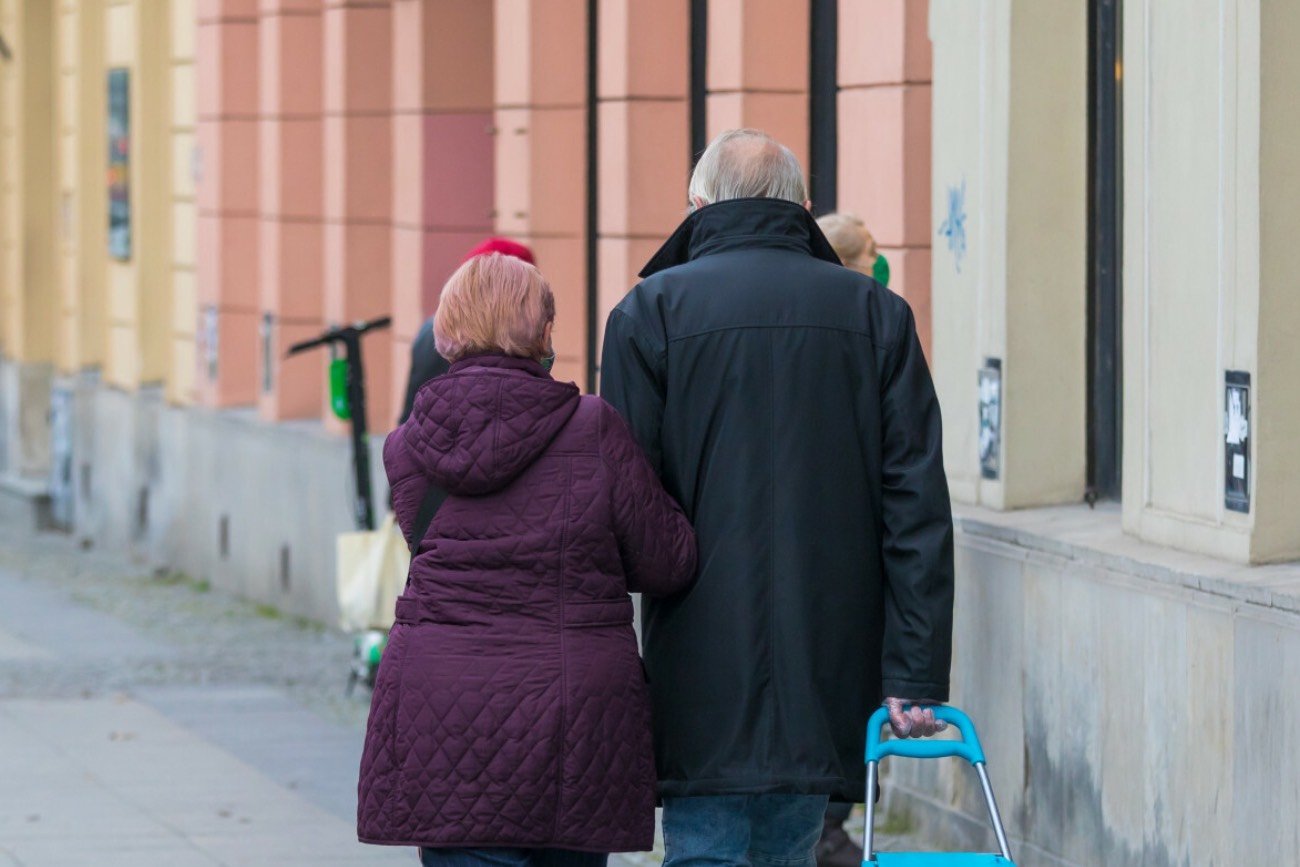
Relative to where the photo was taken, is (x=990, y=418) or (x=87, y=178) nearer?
(x=990, y=418)

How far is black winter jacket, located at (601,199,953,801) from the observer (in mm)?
4648

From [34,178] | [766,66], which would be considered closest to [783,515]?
[766,66]

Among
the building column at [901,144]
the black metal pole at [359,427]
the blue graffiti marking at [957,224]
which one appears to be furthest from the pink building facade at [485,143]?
the black metal pole at [359,427]

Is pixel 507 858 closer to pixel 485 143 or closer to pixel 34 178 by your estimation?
pixel 485 143

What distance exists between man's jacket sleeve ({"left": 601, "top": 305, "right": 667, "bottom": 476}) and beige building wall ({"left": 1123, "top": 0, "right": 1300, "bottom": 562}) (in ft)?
6.60

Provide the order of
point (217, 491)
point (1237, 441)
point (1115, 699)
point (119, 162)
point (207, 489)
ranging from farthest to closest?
point (119, 162) → point (207, 489) → point (217, 491) → point (1115, 699) → point (1237, 441)

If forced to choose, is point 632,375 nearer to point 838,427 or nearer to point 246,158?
point 838,427

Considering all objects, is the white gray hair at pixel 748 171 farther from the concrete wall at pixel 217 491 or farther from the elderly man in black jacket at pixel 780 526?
the concrete wall at pixel 217 491

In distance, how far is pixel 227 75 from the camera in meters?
15.8

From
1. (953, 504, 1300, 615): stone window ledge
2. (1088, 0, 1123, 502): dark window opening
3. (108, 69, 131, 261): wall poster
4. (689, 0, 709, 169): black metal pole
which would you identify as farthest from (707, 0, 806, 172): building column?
(108, 69, 131, 261): wall poster

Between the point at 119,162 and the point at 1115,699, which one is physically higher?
the point at 119,162

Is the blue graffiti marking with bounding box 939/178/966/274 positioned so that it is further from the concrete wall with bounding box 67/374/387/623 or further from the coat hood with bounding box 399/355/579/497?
the concrete wall with bounding box 67/374/387/623

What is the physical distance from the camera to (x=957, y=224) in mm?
7898

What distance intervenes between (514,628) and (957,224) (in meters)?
3.77
